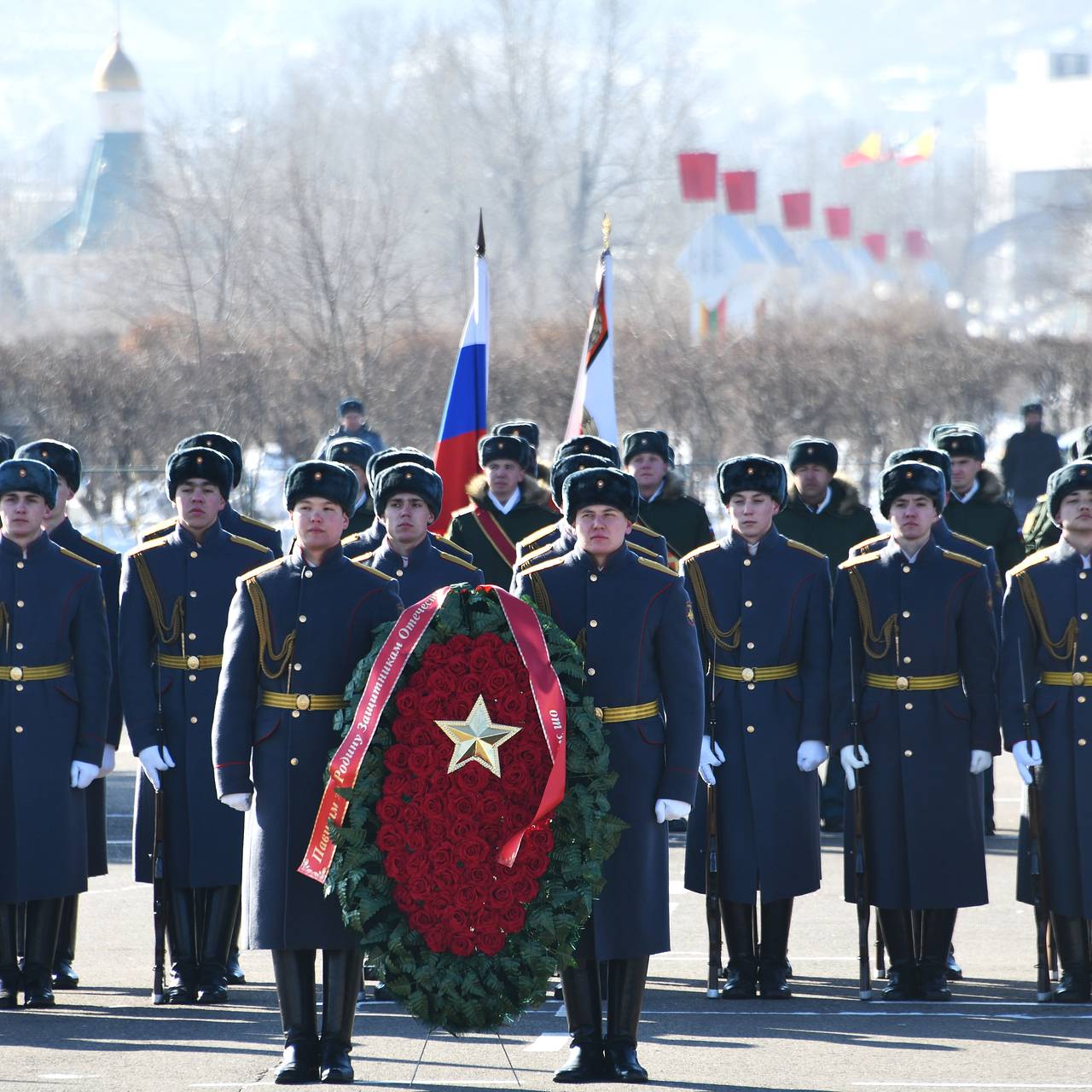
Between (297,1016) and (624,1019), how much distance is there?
0.98m

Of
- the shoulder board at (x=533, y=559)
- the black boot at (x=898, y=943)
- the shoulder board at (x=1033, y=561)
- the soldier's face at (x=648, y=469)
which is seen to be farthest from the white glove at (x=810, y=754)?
the soldier's face at (x=648, y=469)

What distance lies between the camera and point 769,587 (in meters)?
7.96

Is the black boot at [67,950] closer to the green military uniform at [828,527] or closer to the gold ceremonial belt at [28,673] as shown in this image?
the gold ceremonial belt at [28,673]

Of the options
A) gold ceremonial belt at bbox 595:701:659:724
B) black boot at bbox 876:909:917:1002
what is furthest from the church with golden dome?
gold ceremonial belt at bbox 595:701:659:724

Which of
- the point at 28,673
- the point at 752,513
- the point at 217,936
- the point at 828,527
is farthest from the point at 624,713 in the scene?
the point at 828,527

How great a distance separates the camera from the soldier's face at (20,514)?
302 inches

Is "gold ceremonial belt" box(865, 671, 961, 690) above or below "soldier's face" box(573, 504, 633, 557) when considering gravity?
below

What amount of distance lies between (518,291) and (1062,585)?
170 ft

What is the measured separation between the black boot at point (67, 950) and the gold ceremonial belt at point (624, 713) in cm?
241

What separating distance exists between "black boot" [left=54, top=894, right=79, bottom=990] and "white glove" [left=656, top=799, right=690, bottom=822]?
8.18ft

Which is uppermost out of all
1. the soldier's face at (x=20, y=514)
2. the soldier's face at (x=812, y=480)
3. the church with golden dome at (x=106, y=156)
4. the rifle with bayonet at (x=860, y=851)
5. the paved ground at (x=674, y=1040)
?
the church with golden dome at (x=106, y=156)

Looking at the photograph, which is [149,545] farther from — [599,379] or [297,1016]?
[599,379]

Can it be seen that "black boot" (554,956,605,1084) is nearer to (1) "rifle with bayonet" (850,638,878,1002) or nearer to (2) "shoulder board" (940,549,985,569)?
(1) "rifle with bayonet" (850,638,878,1002)

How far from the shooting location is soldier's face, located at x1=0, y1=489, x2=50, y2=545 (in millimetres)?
7664
